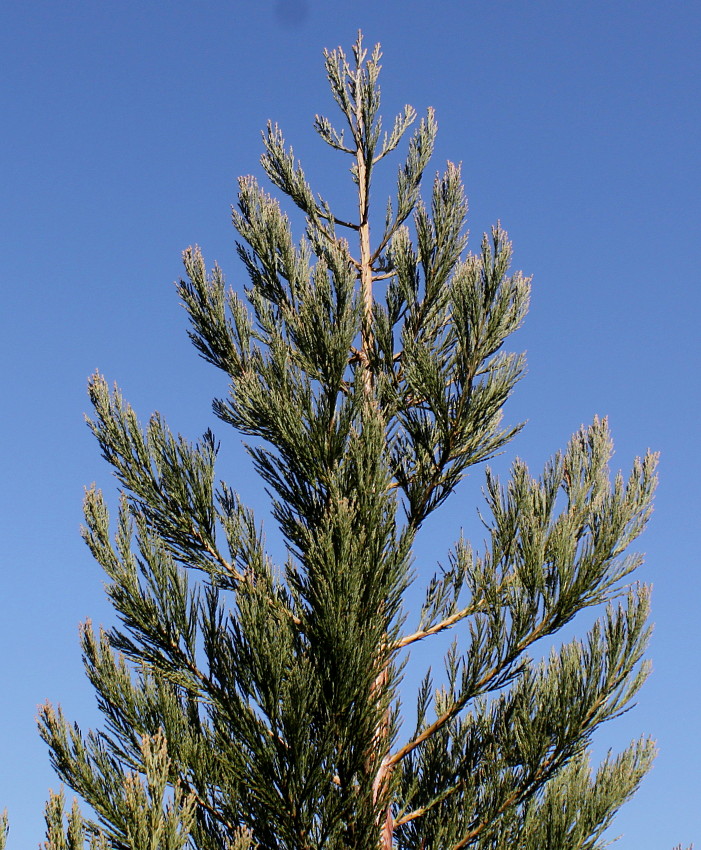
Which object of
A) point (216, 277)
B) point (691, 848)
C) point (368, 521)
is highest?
point (216, 277)

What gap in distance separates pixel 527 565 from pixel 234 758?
2.09 m

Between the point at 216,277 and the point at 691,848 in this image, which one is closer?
the point at 691,848

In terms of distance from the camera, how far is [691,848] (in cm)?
579

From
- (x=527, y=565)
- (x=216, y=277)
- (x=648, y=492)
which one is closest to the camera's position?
(x=527, y=565)

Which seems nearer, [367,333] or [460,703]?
[460,703]

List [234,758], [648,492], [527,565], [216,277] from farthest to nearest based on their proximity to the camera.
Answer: [216,277] → [648,492] → [527,565] → [234,758]

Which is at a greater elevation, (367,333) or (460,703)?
(367,333)

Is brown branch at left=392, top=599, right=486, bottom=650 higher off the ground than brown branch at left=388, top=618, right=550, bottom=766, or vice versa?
brown branch at left=392, top=599, right=486, bottom=650

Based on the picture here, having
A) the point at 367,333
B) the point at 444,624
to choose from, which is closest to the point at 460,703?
the point at 444,624

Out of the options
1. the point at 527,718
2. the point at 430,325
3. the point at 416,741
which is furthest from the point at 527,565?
the point at 430,325

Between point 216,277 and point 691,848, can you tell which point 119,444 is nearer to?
point 216,277

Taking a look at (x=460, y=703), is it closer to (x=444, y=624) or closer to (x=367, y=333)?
(x=444, y=624)

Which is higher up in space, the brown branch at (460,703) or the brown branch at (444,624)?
the brown branch at (444,624)

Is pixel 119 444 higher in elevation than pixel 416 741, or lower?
higher
